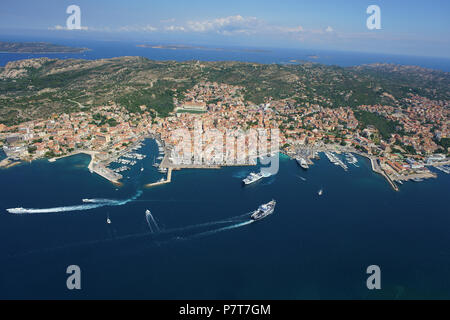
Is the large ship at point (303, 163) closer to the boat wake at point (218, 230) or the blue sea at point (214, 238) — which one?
the blue sea at point (214, 238)

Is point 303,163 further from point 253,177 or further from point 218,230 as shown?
point 218,230

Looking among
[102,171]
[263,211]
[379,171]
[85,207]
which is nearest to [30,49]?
[102,171]

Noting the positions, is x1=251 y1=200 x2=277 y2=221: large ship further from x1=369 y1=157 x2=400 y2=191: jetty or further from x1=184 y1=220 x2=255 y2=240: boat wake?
x1=369 y1=157 x2=400 y2=191: jetty

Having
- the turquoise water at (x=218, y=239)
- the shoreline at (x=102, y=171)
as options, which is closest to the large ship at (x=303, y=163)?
the turquoise water at (x=218, y=239)

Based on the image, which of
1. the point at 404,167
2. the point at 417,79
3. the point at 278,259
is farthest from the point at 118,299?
the point at 417,79
